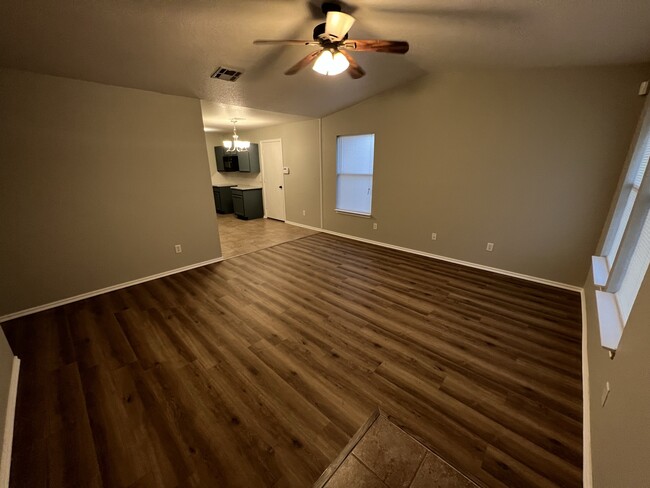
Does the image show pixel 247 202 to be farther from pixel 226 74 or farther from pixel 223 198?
pixel 226 74

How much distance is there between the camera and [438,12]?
204 cm

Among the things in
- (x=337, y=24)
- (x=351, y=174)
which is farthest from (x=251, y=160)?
(x=337, y=24)

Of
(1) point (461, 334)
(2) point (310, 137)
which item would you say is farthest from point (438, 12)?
(2) point (310, 137)

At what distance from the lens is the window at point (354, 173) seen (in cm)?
461

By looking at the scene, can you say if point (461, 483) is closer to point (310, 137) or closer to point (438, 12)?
point (438, 12)

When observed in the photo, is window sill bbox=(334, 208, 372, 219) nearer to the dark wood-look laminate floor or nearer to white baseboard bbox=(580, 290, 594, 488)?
the dark wood-look laminate floor

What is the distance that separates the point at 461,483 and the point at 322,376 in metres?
0.93

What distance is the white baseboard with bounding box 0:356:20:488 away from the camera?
1205 mm

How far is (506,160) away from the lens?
10.5 feet

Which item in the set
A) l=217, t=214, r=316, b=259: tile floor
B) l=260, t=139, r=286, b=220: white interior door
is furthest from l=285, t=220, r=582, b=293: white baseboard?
l=260, t=139, r=286, b=220: white interior door

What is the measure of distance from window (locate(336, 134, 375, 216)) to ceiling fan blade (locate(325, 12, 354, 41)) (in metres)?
2.62

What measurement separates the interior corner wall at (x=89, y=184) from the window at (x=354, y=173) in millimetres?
2528

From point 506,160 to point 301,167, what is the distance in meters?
3.86

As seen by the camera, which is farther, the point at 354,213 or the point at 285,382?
the point at 354,213
